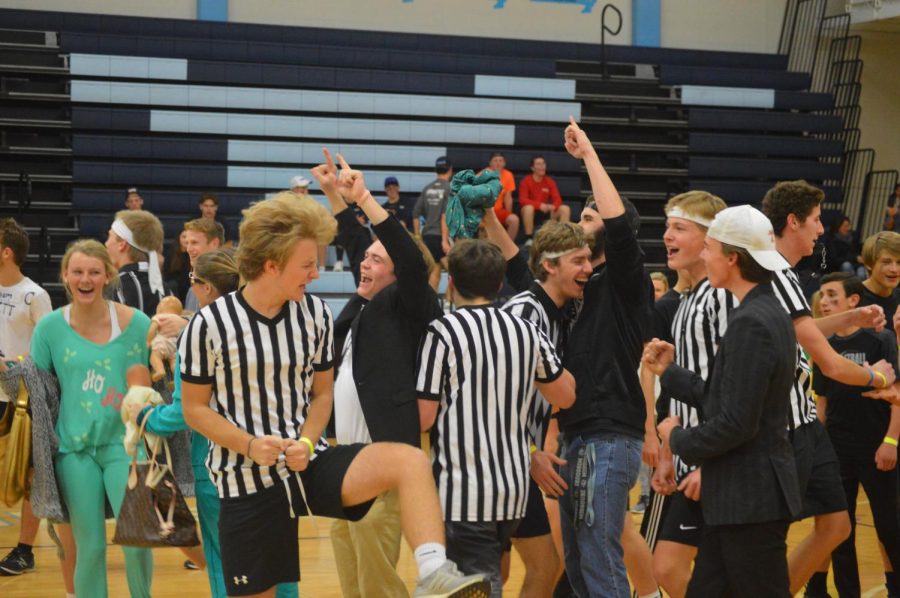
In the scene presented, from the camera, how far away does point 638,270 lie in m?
3.86

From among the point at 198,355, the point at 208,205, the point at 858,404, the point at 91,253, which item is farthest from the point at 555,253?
the point at 208,205

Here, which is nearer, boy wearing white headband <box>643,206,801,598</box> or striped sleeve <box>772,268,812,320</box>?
boy wearing white headband <box>643,206,801,598</box>

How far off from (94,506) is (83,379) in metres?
0.51

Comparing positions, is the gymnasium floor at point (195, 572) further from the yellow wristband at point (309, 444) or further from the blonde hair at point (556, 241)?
the yellow wristband at point (309, 444)

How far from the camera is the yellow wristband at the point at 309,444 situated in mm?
3297

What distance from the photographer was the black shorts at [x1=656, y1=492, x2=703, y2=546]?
160 inches

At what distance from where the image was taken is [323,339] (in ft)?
11.5

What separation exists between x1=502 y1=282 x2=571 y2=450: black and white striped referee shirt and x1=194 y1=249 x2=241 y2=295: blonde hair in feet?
→ 3.43

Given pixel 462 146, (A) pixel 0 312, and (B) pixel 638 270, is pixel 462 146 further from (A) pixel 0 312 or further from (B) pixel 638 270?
(B) pixel 638 270

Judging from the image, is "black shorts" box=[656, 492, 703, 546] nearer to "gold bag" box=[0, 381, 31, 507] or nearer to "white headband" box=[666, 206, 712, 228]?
"white headband" box=[666, 206, 712, 228]

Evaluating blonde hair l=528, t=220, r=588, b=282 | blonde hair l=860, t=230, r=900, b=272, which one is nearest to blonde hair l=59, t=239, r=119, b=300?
blonde hair l=528, t=220, r=588, b=282

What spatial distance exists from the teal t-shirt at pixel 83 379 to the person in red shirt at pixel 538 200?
10.2 meters

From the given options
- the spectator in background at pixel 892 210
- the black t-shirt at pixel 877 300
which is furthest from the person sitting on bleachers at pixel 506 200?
the black t-shirt at pixel 877 300

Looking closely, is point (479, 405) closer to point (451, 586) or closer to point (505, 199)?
point (451, 586)
